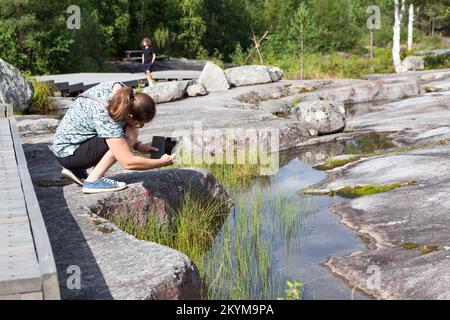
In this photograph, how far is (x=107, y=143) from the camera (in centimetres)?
600

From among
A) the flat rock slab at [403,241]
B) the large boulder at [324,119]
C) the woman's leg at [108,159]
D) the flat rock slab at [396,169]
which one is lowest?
the flat rock slab at [403,241]

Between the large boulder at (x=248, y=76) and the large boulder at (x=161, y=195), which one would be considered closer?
the large boulder at (x=161, y=195)

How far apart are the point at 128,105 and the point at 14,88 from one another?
10.3 metres

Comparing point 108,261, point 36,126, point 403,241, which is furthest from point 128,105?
point 36,126

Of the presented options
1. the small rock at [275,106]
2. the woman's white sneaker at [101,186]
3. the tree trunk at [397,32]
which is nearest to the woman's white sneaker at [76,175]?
the woman's white sneaker at [101,186]

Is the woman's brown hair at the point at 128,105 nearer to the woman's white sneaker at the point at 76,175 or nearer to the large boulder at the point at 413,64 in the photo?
the woman's white sneaker at the point at 76,175

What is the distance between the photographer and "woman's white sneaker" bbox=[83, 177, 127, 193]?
21.4 ft

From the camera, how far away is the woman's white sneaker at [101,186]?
651cm

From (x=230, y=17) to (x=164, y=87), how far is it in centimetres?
2973

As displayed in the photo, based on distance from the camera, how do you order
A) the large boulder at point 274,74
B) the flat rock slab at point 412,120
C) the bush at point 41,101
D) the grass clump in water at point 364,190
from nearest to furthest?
the grass clump in water at point 364,190, the flat rock slab at point 412,120, the bush at point 41,101, the large boulder at point 274,74

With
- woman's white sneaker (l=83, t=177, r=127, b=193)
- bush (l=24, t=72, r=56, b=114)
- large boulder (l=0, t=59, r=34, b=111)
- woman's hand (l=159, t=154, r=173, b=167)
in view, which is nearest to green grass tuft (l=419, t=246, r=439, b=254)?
woman's hand (l=159, t=154, r=173, b=167)

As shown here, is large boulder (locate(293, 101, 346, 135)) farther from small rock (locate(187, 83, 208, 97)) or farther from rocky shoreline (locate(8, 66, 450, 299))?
small rock (locate(187, 83, 208, 97))

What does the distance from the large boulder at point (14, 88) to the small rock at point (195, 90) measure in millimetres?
5882

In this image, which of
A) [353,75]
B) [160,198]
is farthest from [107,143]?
[353,75]
